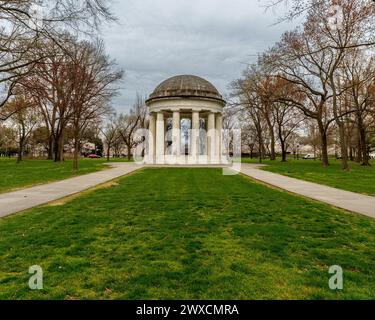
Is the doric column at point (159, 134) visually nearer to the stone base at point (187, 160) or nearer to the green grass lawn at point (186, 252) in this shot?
the stone base at point (187, 160)

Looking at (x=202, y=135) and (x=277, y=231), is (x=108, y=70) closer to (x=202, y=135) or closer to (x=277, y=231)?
(x=202, y=135)

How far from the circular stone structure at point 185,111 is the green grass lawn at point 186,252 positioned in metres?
30.4

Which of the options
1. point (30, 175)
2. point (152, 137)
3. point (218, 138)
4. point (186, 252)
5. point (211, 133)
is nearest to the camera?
point (186, 252)

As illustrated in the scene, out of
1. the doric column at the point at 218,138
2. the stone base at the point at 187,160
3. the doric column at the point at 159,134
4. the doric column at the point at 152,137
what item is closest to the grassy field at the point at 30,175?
the stone base at the point at 187,160

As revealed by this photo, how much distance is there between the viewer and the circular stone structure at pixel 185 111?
39.0m

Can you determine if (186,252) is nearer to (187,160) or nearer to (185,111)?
(187,160)

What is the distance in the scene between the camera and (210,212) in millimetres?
8633

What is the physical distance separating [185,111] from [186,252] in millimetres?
37094

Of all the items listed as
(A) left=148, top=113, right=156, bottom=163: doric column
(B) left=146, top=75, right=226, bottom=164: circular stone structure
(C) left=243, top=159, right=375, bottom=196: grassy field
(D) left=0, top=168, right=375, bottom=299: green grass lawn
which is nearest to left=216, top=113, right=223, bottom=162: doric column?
(B) left=146, top=75, right=226, bottom=164: circular stone structure

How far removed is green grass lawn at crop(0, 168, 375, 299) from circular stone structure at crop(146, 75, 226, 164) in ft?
99.6

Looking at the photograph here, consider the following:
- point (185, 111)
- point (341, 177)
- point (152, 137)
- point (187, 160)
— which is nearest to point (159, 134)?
point (152, 137)

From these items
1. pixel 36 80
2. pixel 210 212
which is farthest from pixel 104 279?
pixel 36 80

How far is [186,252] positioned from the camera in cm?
514
